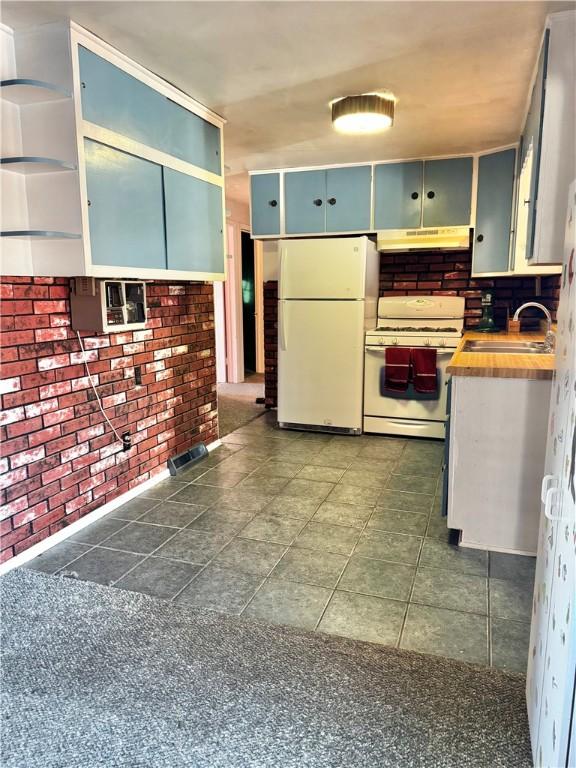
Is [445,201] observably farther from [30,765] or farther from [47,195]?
[30,765]

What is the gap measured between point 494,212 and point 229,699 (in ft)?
12.1

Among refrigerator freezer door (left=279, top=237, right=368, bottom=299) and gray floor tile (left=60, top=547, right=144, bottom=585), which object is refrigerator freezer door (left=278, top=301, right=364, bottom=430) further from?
gray floor tile (left=60, top=547, right=144, bottom=585)

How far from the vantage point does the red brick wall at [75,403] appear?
90.5 inches

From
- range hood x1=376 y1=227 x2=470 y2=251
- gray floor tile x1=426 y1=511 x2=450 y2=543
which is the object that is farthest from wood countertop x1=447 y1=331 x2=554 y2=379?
range hood x1=376 y1=227 x2=470 y2=251

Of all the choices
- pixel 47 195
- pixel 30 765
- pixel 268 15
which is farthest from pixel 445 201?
pixel 30 765

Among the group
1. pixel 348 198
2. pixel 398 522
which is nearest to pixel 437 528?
pixel 398 522

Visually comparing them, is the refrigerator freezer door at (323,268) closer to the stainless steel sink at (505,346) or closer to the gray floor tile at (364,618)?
the stainless steel sink at (505,346)

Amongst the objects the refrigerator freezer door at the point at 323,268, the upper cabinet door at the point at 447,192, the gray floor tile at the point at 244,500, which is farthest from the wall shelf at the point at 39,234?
the upper cabinet door at the point at 447,192

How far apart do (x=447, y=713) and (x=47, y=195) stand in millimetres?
2423

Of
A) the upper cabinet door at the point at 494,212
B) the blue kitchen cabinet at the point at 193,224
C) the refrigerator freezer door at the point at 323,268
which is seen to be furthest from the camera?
the refrigerator freezer door at the point at 323,268

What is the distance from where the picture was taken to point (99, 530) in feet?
9.02

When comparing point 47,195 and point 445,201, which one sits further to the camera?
point 445,201

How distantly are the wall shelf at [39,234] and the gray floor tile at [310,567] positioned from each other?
170 centimetres

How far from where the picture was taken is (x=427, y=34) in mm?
2191
